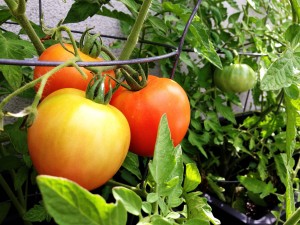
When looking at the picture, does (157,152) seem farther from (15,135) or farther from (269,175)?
(269,175)

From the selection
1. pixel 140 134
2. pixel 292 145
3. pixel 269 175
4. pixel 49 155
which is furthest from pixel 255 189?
pixel 49 155

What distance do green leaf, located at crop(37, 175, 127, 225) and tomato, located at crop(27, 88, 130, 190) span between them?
120 millimetres

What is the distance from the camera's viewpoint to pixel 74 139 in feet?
1.33

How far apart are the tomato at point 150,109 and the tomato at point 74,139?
0.09 metres

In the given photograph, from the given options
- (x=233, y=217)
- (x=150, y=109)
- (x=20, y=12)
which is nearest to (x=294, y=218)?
(x=150, y=109)

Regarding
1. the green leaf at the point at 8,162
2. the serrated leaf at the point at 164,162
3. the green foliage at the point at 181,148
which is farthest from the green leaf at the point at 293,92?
the green leaf at the point at 8,162

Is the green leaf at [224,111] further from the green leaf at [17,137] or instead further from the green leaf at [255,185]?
the green leaf at [17,137]

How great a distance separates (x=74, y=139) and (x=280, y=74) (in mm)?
322

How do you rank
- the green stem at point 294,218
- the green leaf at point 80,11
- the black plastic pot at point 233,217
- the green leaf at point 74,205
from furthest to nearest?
the black plastic pot at point 233,217 → the green leaf at point 80,11 → the green stem at point 294,218 → the green leaf at point 74,205

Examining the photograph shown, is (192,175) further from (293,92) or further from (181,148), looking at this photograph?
(181,148)

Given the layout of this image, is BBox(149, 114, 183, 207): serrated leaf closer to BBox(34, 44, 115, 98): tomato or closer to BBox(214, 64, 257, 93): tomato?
BBox(34, 44, 115, 98): tomato

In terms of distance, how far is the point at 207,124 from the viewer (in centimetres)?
122

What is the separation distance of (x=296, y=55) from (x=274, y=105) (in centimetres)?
70

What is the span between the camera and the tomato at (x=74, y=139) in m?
0.41
